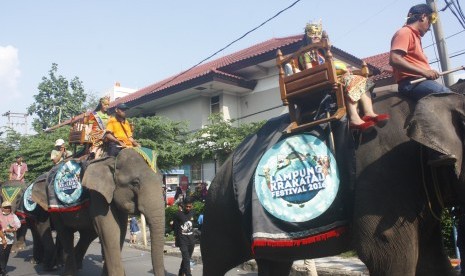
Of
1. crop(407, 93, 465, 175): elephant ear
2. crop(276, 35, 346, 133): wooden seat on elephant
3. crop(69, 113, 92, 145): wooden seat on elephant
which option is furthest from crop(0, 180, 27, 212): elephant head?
crop(407, 93, 465, 175): elephant ear

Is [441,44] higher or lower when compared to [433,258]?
higher

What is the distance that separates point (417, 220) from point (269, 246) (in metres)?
1.12

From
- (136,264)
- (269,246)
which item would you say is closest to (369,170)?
(269,246)

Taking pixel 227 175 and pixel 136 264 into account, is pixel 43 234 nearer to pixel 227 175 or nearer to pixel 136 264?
A: pixel 136 264

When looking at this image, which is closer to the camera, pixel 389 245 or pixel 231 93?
pixel 389 245

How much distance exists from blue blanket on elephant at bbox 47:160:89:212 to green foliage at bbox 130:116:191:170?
7.65 metres

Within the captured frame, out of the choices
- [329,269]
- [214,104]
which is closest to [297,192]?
[329,269]

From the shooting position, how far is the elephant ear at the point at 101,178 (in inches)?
276

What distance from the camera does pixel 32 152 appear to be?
818 inches

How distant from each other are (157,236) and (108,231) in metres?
0.87

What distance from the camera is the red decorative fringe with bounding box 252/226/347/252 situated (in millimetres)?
3295

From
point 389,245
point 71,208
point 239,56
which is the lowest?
point 389,245

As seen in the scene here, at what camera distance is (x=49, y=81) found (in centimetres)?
3884

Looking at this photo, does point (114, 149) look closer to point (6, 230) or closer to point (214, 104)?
point (6, 230)
